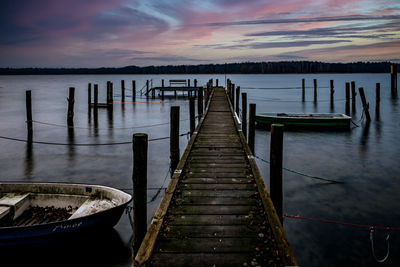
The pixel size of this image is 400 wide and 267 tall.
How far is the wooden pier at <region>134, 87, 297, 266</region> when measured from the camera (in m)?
4.01

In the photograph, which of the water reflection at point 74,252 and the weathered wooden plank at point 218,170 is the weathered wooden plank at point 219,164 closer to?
the weathered wooden plank at point 218,170

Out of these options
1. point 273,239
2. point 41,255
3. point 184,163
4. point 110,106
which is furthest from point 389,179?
point 110,106

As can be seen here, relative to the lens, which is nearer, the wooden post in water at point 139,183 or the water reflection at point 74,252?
the wooden post in water at point 139,183

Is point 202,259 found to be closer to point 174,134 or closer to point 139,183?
point 139,183

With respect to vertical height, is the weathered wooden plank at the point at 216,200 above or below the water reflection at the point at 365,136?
above

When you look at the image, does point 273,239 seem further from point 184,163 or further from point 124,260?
point 124,260

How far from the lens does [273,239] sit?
4.35 m

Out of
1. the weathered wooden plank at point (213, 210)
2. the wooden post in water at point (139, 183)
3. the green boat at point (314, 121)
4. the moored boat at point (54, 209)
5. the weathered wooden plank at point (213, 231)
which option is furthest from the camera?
the green boat at point (314, 121)

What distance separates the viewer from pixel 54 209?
25.1 feet

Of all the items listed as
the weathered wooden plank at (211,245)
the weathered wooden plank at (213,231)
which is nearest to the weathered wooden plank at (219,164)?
the weathered wooden plank at (213,231)

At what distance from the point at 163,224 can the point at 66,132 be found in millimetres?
20622

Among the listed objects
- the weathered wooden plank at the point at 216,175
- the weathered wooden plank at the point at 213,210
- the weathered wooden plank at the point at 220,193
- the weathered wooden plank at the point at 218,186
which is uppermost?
the weathered wooden plank at the point at 216,175

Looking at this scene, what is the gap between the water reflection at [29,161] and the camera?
13494 millimetres

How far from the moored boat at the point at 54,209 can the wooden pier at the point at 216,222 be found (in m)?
1.88
